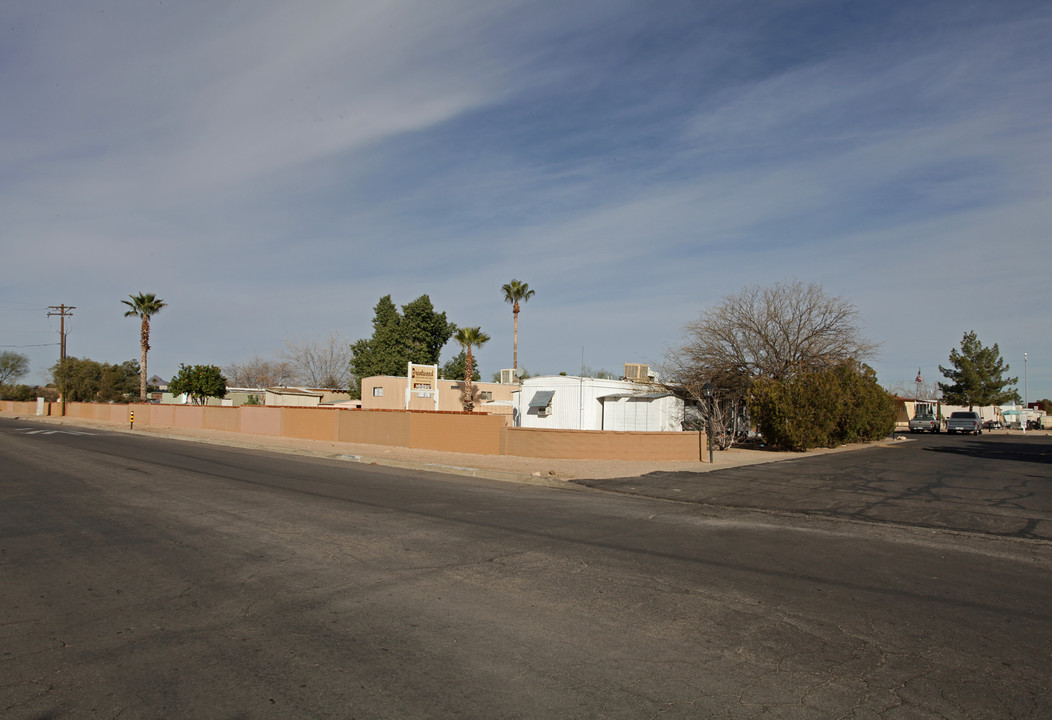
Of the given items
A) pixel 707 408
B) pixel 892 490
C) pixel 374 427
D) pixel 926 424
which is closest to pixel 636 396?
pixel 707 408

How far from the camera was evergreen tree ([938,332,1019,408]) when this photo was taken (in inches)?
2844

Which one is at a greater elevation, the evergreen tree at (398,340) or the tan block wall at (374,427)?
the evergreen tree at (398,340)

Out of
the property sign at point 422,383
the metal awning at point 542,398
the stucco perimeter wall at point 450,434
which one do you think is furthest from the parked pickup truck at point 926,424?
the stucco perimeter wall at point 450,434

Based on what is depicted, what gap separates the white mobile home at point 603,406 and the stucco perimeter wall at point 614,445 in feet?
27.0

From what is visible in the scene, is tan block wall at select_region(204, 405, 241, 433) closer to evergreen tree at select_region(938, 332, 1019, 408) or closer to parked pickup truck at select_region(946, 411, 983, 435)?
parked pickup truck at select_region(946, 411, 983, 435)

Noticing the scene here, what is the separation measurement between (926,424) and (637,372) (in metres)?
31.6

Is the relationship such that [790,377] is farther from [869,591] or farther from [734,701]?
[734,701]

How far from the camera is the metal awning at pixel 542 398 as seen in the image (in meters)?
31.2

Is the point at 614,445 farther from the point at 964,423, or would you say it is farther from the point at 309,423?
the point at 964,423

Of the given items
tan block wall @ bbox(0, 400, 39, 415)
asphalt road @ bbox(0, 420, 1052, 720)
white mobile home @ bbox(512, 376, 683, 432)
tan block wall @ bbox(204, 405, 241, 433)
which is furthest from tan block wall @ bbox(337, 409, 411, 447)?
tan block wall @ bbox(0, 400, 39, 415)

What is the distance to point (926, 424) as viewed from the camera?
172 feet

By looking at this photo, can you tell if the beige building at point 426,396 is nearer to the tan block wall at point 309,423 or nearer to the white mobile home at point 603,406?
the white mobile home at point 603,406

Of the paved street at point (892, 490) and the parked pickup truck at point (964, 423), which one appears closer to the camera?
the paved street at point (892, 490)

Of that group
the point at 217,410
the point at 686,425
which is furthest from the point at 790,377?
the point at 217,410
